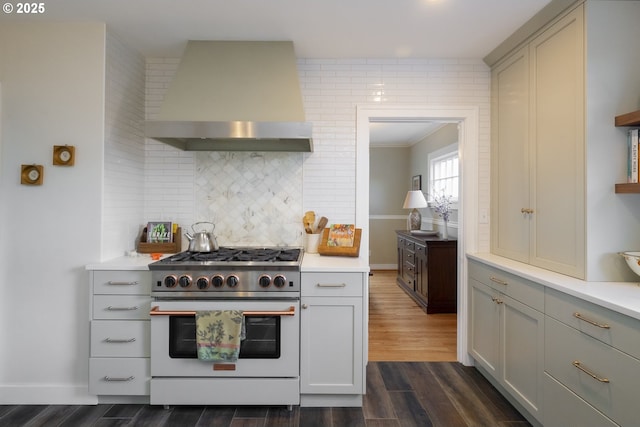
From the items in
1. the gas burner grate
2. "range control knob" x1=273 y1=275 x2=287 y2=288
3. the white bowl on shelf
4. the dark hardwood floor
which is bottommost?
the dark hardwood floor

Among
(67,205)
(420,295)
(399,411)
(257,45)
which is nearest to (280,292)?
(399,411)

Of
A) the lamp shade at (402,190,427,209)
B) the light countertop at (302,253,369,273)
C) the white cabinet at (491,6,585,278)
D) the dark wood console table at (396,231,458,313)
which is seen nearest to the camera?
the white cabinet at (491,6,585,278)

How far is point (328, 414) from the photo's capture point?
236 cm

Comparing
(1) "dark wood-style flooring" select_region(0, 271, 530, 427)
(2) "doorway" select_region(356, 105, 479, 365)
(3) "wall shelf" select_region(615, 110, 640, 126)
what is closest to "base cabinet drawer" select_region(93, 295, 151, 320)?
(1) "dark wood-style flooring" select_region(0, 271, 530, 427)

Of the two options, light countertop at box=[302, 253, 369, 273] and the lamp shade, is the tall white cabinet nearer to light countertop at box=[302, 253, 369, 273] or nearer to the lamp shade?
light countertop at box=[302, 253, 369, 273]

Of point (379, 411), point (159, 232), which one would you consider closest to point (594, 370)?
point (379, 411)

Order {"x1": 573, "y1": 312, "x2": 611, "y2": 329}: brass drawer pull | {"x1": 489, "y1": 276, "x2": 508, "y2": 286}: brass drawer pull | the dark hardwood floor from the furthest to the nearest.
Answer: {"x1": 489, "y1": 276, "x2": 508, "y2": 286}: brass drawer pull, the dark hardwood floor, {"x1": 573, "y1": 312, "x2": 611, "y2": 329}: brass drawer pull

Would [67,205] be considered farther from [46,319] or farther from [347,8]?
[347,8]

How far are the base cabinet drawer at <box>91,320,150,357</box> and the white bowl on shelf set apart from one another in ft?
9.11

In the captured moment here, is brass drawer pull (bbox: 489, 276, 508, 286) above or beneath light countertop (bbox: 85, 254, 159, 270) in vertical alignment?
beneath

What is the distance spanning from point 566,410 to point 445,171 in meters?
4.30

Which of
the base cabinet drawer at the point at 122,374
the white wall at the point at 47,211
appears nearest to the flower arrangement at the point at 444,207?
the base cabinet drawer at the point at 122,374

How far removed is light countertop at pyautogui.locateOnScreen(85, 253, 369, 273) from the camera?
2391 millimetres

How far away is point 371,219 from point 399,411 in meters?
5.33
